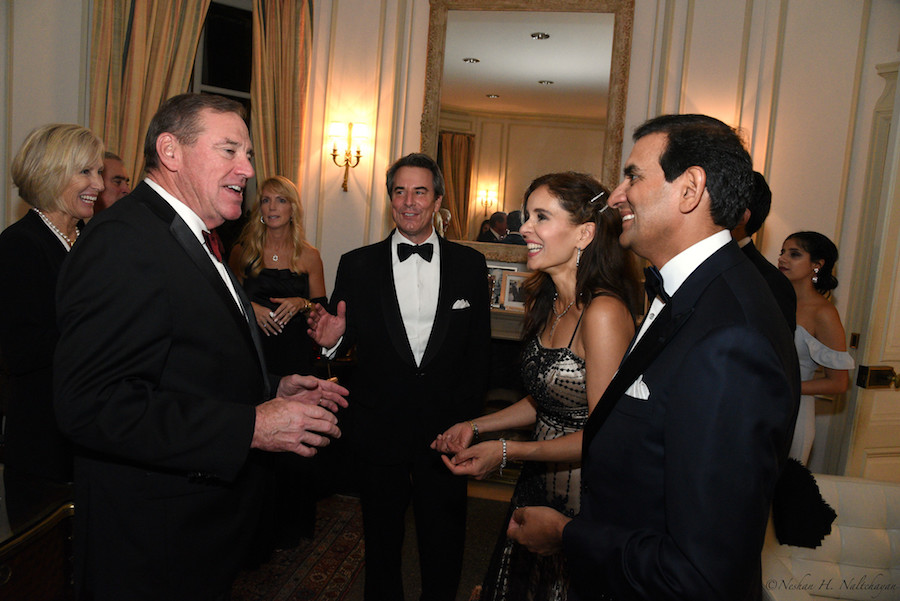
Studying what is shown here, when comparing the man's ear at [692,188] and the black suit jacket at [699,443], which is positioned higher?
the man's ear at [692,188]

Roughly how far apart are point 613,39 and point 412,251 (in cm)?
292

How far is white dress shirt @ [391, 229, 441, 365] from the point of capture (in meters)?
2.90

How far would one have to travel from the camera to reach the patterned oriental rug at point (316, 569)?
123 inches

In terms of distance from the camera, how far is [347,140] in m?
5.13

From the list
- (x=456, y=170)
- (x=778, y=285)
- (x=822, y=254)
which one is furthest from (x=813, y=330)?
(x=456, y=170)

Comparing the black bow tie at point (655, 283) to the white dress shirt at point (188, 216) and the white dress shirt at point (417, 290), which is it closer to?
the white dress shirt at point (188, 216)

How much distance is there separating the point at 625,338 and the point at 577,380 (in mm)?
269

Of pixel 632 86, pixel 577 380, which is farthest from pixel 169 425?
pixel 632 86

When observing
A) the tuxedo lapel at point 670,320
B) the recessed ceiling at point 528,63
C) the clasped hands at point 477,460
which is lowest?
the clasped hands at point 477,460

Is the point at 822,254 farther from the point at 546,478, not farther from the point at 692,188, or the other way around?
the point at 692,188

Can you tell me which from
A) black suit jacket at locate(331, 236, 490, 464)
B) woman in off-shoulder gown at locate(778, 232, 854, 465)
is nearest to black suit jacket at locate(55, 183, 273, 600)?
black suit jacket at locate(331, 236, 490, 464)

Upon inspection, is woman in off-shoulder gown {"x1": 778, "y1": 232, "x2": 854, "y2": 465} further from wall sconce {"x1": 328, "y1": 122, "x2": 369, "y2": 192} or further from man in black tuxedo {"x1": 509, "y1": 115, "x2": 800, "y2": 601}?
wall sconce {"x1": 328, "y1": 122, "x2": 369, "y2": 192}

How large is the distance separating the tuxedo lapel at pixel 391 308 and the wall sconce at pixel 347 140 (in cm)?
242

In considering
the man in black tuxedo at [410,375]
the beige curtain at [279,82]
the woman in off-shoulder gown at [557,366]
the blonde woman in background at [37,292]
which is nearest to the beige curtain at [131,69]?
the beige curtain at [279,82]
